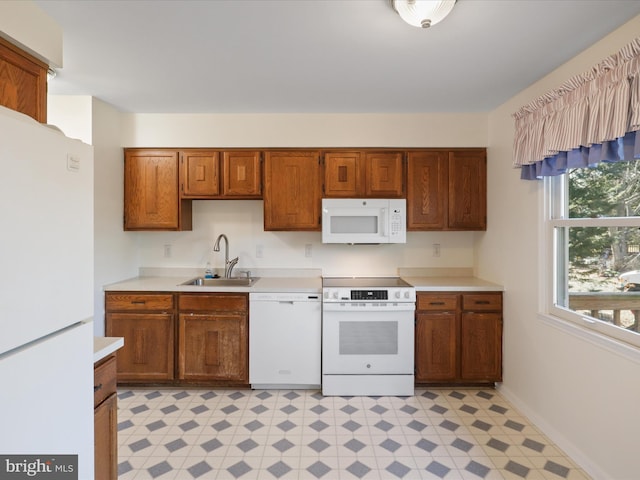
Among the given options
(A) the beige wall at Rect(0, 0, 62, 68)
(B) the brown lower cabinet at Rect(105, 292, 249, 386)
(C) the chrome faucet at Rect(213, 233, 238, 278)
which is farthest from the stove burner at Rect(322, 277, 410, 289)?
(A) the beige wall at Rect(0, 0, 62, 68)

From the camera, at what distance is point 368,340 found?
296 cm

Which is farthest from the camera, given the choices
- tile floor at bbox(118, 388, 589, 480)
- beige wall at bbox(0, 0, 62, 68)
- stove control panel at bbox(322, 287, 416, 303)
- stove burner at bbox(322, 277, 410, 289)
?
stove burner at bbox(322, 277, 410, 289)

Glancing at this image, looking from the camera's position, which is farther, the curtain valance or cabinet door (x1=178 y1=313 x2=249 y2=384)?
cabinet door (x1=178 y1=313 x2=249 y2=384)

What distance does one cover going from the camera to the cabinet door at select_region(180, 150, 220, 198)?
128 inches

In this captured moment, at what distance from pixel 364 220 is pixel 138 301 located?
2.07m

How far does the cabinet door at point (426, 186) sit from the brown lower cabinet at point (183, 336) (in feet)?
5.63

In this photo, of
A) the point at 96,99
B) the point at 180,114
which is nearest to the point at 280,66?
the point at 180,114

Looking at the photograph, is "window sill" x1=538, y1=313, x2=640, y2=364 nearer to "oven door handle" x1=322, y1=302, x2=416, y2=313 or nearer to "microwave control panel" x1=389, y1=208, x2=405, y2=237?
"oven door handle" x1=322, y1=302, x2=416, y2=313

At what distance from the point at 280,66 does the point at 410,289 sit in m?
1.98

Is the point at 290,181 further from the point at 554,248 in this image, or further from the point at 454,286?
the point at 554,248

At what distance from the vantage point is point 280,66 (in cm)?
232

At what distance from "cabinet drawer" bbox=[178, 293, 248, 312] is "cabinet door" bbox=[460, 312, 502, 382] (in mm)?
1915

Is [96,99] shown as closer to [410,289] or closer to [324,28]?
[324,28]

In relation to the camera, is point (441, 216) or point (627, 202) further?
point (441, 216)
